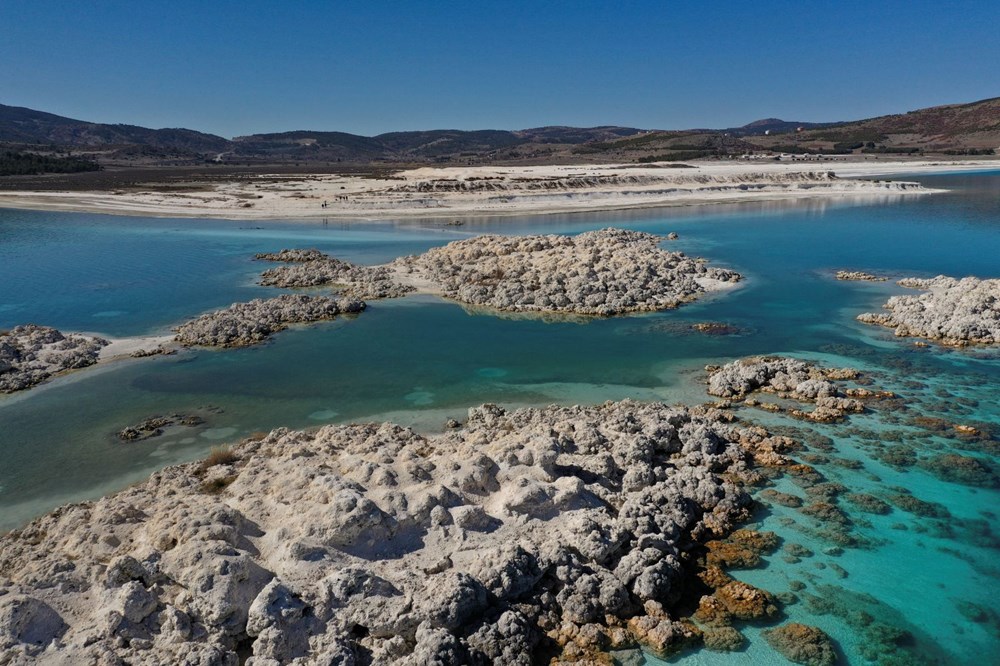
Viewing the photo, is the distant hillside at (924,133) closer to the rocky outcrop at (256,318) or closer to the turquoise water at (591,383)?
the turquoise water at (591,383)

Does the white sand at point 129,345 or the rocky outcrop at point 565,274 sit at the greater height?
the rocky outcrop at point 565,274

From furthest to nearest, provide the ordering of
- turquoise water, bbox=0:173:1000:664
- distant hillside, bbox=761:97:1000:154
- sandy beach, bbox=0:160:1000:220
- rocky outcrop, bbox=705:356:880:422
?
distant hillside, bbox=761:97:1000:154 < sandy beach, bbox=0:160:1000:220 < rocky outcrop, bbox=705:356:880:422 < turquoise water, bbox=0:173:1000:664

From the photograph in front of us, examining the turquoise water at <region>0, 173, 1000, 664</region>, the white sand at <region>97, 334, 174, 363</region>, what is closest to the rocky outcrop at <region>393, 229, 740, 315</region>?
the turquoise water at <region>0, 173, 1000, 664</region>

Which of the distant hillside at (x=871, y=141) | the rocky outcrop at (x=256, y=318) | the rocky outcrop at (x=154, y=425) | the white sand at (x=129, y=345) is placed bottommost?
the rocky outcrop at (x=154, y=425)

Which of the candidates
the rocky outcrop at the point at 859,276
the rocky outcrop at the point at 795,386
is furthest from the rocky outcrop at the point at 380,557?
the rocky outcrop at the point at 859,276

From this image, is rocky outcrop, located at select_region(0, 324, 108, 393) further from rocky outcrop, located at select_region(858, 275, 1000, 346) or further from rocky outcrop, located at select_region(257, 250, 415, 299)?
rocky outcrop, located at select_region(858, 275, 1000, 346)

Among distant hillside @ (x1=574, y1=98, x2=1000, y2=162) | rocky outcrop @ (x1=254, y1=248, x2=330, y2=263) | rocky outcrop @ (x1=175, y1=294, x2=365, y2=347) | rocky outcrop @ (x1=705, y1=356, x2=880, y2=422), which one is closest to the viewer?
rocky outcrop @ (x1=705, y1=356, x2=880, y2=422)
